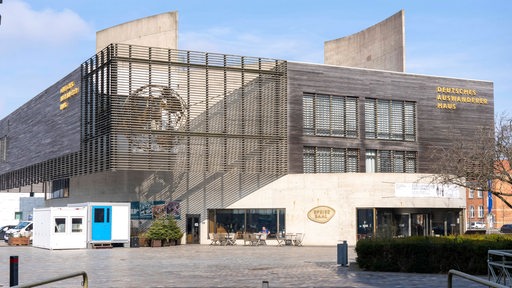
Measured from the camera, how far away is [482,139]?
34.2m

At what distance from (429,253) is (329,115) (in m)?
25.7

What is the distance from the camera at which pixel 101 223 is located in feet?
140

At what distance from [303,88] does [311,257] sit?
57.1ft

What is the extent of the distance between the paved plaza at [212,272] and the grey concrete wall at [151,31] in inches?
833

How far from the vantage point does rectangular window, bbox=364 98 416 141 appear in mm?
50094

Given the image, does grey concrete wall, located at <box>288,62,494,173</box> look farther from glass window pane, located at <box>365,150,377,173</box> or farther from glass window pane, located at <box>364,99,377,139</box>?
glass window pane, located at <box>365,150,377,173</box>

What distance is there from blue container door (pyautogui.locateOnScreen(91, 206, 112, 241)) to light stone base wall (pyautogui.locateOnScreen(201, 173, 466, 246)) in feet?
36.5

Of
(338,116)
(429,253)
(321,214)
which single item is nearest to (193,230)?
(321,214)

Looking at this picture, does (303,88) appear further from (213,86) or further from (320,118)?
(213,86)

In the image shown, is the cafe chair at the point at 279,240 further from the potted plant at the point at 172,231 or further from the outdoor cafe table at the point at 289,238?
the potted plant at the point at 172,231

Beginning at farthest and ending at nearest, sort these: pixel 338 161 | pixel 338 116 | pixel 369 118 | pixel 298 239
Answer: pixel 369 118, pixel 338 161, pixel 338 116, pixel 298 239

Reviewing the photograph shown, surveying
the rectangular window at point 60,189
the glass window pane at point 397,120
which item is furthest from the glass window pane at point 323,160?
the rectangular window at point 60,189

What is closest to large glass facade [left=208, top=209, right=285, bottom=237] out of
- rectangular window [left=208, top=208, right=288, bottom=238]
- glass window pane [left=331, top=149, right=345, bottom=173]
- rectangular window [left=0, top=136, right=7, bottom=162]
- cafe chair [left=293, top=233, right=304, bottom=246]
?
rectangular window [left=208, top=208, right=288, bottom=238]

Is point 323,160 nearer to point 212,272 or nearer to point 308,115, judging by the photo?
point 308,115
